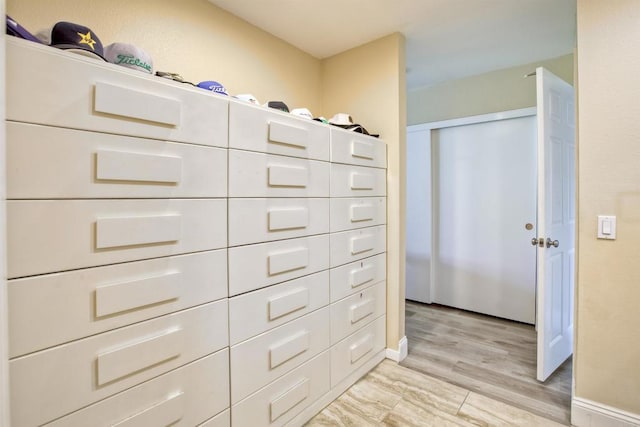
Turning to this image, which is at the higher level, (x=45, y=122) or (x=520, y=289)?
(x=45, y=122)

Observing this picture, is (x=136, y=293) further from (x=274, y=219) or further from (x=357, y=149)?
(x=357, y=149)

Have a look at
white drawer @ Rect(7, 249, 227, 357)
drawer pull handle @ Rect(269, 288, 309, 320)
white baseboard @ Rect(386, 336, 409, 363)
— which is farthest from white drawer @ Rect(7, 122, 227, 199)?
white baseboard @ Rect(386, 336, 409, 363)

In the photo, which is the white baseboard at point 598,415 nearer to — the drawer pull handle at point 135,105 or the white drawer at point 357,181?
the white drawer at point 357,181

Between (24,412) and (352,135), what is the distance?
185 cm

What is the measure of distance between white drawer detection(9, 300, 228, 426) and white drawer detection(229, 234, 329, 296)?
0.53 feet

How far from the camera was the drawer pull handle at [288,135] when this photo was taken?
144cm

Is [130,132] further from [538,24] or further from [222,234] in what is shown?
[538,24]

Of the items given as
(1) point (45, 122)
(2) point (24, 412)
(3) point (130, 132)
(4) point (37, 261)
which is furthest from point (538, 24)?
(2) point (24, 412)

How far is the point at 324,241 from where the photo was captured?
69.3 inches

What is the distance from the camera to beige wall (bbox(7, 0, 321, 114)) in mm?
1397

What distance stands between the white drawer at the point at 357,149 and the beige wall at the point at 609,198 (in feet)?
3.66

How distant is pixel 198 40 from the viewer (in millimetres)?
1839

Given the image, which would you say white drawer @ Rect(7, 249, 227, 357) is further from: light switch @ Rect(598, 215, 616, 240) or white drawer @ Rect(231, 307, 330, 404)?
light switch @ Rect(598, 215, 616, 240)

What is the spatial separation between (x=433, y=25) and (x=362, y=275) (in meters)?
1.83
